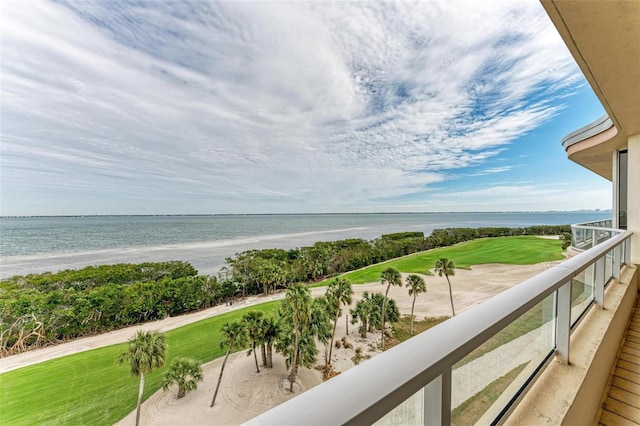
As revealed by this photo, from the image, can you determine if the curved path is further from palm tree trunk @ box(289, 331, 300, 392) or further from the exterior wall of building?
the exterior wall of building

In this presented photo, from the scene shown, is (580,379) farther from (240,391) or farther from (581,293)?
(240,391)

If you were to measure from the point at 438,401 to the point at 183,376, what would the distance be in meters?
14.5

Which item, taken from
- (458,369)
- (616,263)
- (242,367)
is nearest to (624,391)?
(458,369)

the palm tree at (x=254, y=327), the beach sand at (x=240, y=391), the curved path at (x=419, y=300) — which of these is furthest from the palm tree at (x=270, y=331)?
the curved path at (x=419, y=300)

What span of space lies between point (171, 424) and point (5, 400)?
383 inches

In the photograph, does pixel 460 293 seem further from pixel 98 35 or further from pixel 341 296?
pixel 98 35

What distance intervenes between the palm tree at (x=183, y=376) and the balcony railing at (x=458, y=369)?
14.2 metres

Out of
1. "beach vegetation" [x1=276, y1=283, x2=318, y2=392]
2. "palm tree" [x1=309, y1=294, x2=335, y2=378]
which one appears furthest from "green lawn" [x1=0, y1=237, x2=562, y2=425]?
"palm tree" [x1=309, y1=294, x2=335, y2=378]

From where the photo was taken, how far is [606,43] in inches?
101

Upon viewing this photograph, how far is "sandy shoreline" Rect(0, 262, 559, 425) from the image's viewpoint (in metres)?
11.0

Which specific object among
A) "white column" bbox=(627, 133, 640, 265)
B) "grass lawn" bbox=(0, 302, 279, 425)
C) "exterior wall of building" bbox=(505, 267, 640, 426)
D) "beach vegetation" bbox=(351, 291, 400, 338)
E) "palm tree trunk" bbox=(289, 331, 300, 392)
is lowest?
"grass lawn" bbox=(0, 302, 279, 425)

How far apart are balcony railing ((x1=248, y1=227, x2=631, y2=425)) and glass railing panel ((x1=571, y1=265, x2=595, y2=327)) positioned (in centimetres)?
13

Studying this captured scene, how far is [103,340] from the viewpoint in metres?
18.2

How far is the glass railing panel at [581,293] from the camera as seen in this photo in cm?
184
